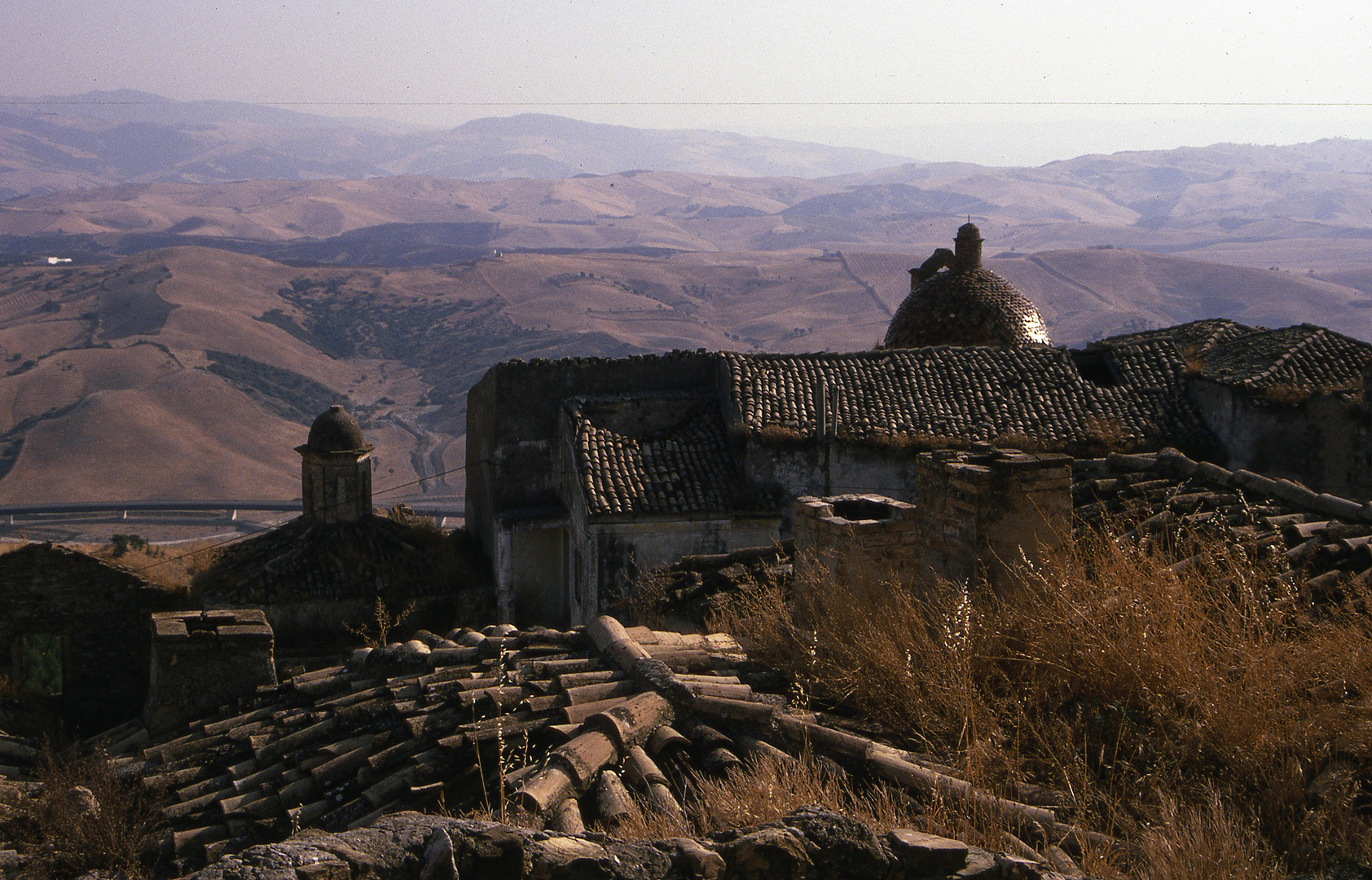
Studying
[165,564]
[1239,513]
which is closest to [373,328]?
[165,564]

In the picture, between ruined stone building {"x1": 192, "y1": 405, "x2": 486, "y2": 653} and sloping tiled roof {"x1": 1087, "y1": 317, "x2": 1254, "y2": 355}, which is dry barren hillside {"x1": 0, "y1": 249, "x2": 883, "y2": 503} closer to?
ruined stone building {"x1": 192, "y1": 405, "x2": 486, "y2": 653}

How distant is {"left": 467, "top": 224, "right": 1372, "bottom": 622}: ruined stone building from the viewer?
57.3 ft

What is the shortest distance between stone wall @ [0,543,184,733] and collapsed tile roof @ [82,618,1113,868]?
10.1 metres

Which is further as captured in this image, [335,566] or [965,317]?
[965,317]

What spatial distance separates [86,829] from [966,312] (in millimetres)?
20411

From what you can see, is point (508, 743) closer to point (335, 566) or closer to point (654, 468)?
point (654, 468)

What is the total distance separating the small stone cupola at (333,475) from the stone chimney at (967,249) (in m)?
13.2

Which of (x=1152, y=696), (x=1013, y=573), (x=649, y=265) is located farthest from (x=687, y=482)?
(x=649, y=265)

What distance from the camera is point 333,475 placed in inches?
790

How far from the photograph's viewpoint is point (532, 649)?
639cm

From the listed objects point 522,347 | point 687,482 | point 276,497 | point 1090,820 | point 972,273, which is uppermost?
point 972,273

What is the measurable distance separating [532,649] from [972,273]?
1925cm

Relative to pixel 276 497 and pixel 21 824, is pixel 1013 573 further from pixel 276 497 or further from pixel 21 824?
pixel 276 497

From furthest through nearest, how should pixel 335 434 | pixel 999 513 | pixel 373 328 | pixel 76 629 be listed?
pixel 373 328, pixel 335 434, pixel 76 629, pixel 999 513
